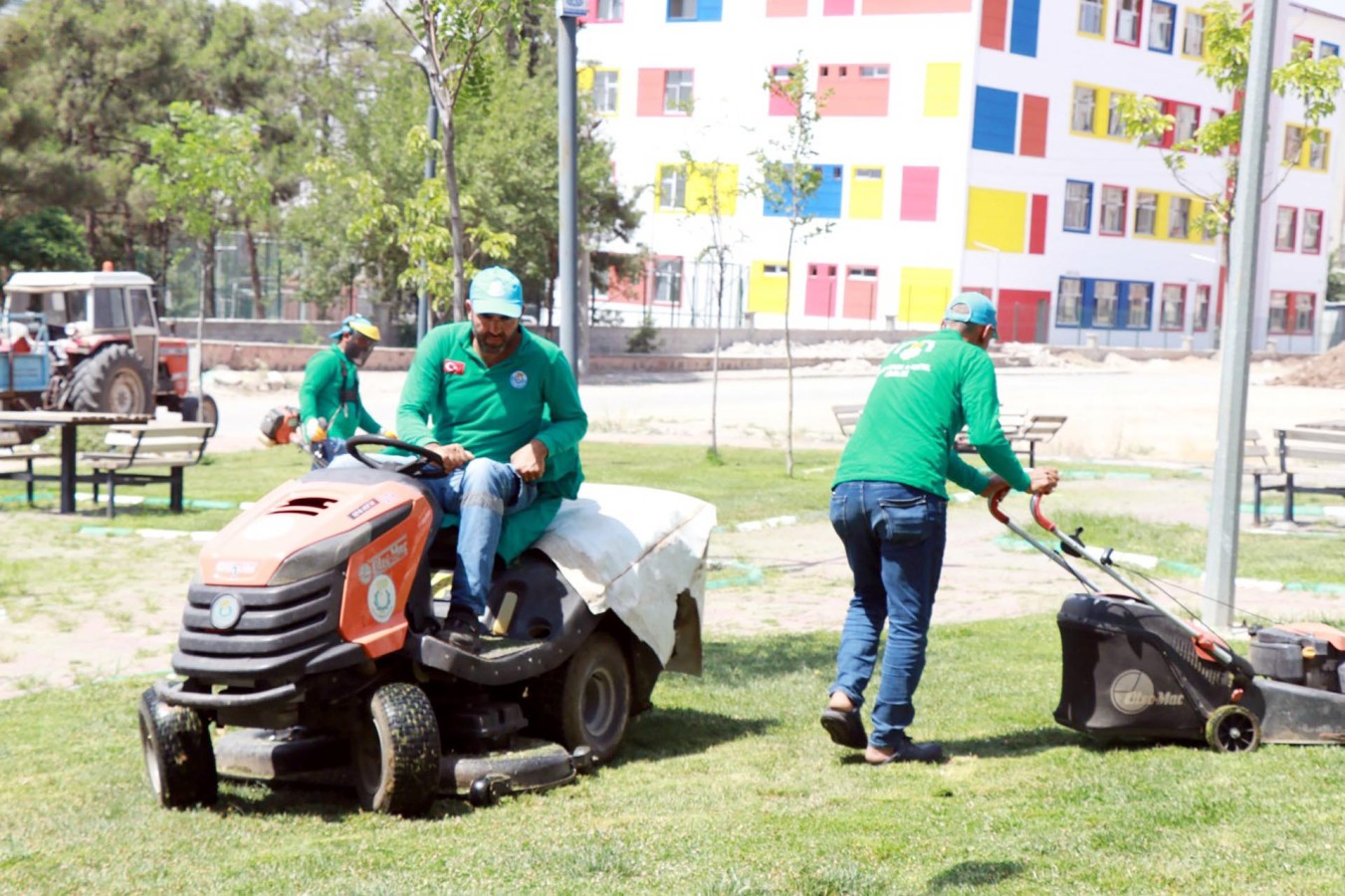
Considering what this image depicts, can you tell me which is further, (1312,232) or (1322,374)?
(1312,232)

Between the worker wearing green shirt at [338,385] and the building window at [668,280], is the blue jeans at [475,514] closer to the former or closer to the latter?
the worker wearing green shirt at [338,385]

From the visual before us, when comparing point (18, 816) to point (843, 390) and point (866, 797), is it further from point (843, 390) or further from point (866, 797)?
point (843, 390)

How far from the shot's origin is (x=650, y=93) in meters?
57.6

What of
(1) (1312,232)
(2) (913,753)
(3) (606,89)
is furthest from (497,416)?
(1) (1312,232)

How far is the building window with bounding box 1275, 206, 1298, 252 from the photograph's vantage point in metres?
66.2

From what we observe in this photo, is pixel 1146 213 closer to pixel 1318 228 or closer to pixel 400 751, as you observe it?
pixel 1318 228

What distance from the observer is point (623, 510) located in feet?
23.0

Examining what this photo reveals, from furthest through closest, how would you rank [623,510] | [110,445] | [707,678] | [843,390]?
[843,390], [110,445], [707,678], [623,510]

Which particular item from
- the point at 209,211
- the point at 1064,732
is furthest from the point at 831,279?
the point at 1064,732

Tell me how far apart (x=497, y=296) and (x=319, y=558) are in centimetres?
133

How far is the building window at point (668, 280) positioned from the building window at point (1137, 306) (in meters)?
17.0

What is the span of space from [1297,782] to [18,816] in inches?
179

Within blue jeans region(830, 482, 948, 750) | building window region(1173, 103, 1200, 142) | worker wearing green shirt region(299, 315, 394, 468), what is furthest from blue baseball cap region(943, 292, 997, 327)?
building window region(1173, 103, 1200, 142)

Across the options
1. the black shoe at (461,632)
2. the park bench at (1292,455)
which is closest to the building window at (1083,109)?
the park bench at (1292,455)
